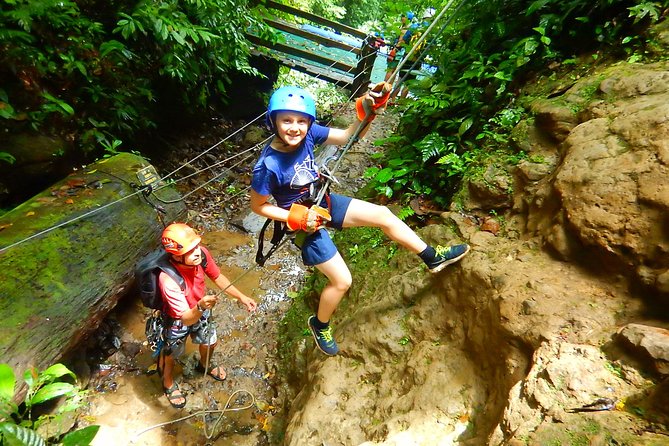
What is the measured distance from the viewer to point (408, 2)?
7109 mm

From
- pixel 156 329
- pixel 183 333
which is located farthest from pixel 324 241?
pixel 156 329

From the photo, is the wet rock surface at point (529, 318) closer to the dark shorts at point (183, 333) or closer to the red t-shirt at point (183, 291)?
the dark shorts at point (183, 333)

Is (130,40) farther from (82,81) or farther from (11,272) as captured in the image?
(11,272)

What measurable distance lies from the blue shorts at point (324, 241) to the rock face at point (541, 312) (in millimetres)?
943

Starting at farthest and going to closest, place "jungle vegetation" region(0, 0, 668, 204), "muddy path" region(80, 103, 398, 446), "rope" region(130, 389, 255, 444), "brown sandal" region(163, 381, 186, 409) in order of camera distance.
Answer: "brown sandal" region(163, 381, 186, 409) → "muddy path" region(80, 103, 398, 446) → "rope" region(130, 389, 255, 444) → "jungle vegetation" region(0, 0, 668, 204)

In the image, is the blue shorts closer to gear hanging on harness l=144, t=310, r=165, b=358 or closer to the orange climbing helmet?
the orange climbing helmet

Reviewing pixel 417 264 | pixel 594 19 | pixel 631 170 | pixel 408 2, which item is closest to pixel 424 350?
pixel 417 264

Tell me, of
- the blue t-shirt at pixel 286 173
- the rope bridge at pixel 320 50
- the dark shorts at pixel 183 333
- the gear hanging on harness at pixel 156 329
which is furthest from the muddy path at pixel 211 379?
the rope bridge at pixel 320 50

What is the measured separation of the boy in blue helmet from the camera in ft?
8.75

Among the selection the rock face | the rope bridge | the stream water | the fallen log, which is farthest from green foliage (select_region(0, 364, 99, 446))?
the rope bridge

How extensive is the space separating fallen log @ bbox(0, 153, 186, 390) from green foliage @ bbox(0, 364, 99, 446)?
0.60ft

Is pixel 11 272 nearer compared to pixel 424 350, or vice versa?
pixel 424 350

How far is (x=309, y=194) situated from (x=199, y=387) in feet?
9.79

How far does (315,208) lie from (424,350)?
5.02 ft
